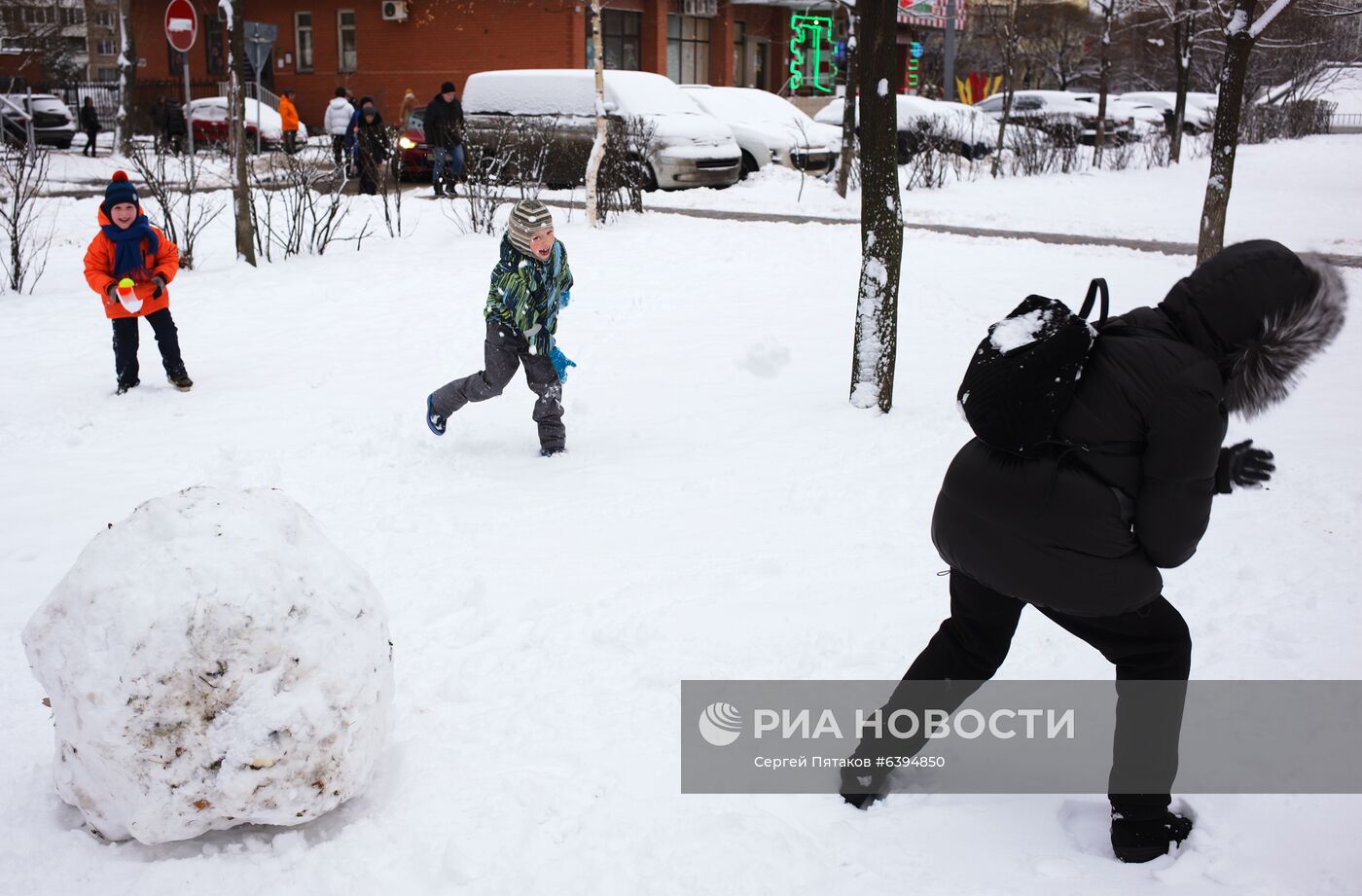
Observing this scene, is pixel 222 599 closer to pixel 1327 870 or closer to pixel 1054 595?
pixel 1054 595

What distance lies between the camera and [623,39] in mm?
30859

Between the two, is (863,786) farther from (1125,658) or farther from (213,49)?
(213,49)

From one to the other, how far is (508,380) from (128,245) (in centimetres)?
261

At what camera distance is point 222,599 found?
2.66m

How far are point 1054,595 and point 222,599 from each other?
1874mm

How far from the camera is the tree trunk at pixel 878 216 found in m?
6.24

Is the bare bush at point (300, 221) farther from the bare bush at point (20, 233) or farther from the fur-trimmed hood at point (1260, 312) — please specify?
the fur-trimmed hood at point (1260, 312)

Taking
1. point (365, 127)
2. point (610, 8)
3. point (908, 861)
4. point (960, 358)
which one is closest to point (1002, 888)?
point (908, 861)

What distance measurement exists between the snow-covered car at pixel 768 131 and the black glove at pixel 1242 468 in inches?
652

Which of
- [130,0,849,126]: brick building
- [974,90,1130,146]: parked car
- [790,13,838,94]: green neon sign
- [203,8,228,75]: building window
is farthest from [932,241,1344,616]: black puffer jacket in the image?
[203,8,228,75]: building window

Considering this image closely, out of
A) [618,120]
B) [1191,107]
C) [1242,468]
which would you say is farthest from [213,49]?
[1242,468]

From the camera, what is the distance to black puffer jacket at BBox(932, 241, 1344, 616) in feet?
8.07

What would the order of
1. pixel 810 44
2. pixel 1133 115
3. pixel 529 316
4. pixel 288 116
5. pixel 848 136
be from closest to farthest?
pixel 529 316 < pixel 848 136 < pixel 288 116 < pixel 1133 115 < pixel 810 44

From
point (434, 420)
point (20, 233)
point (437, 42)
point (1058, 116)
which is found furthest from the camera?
point (437, 42)
